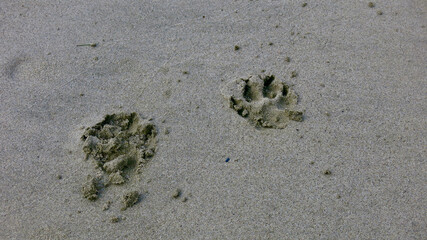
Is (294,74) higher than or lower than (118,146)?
higher

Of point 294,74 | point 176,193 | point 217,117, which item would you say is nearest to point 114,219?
point 176,193

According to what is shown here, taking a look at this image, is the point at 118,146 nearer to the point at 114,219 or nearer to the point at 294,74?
the point at 114,219

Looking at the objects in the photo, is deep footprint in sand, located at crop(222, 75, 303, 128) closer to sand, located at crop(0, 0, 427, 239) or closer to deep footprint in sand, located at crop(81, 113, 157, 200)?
sand, located at crop(0, 0, 427, 239)

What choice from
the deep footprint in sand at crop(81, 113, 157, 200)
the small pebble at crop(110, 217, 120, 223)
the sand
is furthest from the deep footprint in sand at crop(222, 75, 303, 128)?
the small pebble at crop(110, 217, 120, 223)

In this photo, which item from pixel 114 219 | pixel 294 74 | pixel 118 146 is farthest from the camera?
pixel 294 74

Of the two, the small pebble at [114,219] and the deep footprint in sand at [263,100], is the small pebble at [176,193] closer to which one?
the small pebble at [114,219]

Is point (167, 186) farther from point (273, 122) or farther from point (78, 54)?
point (78, 54)
